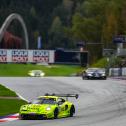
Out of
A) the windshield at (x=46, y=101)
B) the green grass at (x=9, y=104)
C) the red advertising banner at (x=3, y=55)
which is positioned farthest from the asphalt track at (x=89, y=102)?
the red advertising banner at (x=3, y=55)

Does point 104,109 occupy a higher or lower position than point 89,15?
lower

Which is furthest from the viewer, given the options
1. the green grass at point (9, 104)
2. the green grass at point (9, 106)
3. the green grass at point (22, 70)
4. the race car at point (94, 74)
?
the green grass at point (22, 70)

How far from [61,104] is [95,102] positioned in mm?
10228

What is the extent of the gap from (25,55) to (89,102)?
65.9 metres

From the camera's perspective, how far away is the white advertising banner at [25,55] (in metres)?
105

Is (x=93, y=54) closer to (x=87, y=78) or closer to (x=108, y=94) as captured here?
(x=87, y=78)

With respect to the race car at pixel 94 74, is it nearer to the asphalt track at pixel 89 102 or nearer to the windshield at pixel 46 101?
the asphalt track at pixel 89 102

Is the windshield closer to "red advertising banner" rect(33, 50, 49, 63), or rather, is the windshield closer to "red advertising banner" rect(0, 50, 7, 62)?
"red advertising banner" rect(33, 50, 49, 63)

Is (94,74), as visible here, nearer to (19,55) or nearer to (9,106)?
(9,106)

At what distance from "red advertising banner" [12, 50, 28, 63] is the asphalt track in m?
49.3

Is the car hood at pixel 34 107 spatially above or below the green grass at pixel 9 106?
above

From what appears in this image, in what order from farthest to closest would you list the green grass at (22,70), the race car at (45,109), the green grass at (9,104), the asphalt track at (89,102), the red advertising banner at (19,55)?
the red advertising banner at (19,55)
the green grass at (22,70)
the green grass at (9,104)
the race car at (45,109)
the asphalt track at (89,102)

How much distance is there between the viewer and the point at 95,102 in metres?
40.7

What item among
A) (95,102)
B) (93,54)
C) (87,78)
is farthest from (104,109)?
(93,54)
